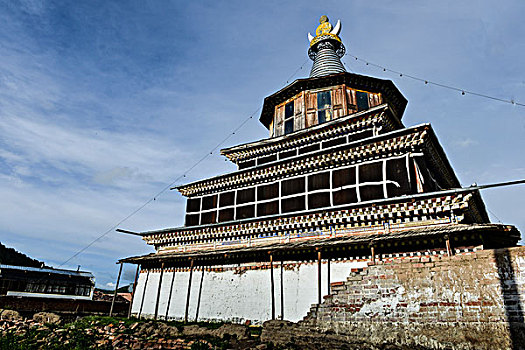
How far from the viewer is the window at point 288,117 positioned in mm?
26172

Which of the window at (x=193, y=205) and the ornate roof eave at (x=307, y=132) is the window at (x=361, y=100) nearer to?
the ornate roof eave at (x=307, y=132)

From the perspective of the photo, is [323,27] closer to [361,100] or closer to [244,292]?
[361,100]

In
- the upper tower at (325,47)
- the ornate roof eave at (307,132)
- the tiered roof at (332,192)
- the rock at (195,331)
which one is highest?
the upper tower at (325,47)

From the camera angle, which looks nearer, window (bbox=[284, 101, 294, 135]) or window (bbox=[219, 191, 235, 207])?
window (bbox=[219, 191, 235, 207])

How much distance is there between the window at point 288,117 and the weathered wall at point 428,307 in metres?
A: 15.4

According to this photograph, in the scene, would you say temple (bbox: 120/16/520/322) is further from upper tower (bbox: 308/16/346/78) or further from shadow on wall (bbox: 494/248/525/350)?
upper tower (bbox: 308/16/346/78)

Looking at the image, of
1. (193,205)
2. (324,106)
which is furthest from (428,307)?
(193,205)

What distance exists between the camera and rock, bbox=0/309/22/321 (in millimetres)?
20150

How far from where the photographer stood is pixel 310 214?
1788 cm

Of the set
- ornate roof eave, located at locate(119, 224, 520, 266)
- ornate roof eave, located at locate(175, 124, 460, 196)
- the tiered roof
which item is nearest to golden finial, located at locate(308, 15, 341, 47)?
the tiered roof

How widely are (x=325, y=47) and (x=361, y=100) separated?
9724mm

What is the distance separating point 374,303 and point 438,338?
85.8 inches

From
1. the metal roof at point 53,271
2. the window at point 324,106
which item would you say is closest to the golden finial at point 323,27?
the window at point 324,106

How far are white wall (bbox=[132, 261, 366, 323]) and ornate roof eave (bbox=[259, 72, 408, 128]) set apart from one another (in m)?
13.6
